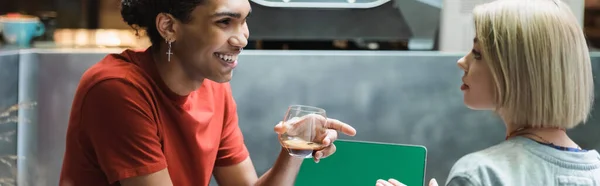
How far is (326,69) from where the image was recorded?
2.27m

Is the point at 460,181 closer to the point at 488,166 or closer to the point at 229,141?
the point at 488,166

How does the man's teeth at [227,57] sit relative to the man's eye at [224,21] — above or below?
below

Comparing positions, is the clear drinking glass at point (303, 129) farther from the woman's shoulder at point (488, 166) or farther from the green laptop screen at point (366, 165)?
the woman's shoulder at point (488, 166)

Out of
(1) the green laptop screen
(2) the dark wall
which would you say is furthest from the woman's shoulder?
(2) the dark wall

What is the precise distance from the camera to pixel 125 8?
1.79 m

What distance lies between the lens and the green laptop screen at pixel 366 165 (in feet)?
6.47

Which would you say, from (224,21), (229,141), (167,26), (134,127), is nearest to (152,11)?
(167,26)

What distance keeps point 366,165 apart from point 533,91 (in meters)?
0.82

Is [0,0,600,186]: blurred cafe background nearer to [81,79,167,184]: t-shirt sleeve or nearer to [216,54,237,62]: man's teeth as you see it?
[216,54,237,62]: man's teeth

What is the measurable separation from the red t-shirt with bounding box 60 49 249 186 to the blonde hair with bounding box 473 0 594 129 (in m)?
0.77

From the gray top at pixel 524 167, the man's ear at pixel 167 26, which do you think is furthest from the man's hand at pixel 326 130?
the gray top at pixel 524 167

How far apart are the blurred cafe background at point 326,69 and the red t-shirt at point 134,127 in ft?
1.39

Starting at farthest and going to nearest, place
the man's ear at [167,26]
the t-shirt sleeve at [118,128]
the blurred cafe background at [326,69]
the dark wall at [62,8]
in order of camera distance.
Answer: the dark wall at [62,8], the blurred cafe background at [326,69], the man's ear at [167,26], the t-shirt sleeve at [118,128]


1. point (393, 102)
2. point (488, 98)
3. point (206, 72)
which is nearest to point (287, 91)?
point (393, 102)
